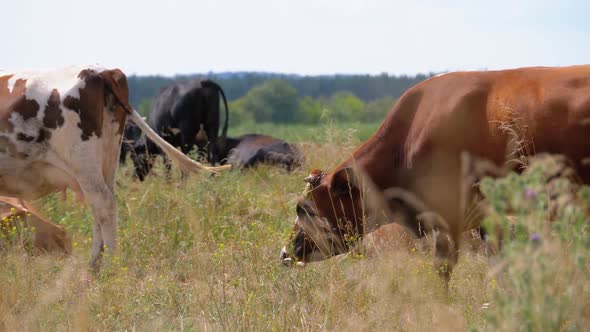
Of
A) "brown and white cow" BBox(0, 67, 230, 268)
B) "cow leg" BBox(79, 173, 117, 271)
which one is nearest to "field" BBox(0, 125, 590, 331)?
"cow leg" BBox(79, 173, 117, 271)

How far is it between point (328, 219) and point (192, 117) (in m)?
9.01

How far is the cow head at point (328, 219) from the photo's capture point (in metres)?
6.13

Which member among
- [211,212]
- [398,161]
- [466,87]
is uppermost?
[466,87]

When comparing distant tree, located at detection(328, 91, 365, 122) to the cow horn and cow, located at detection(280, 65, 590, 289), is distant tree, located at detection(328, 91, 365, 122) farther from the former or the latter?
cow, located at detection(280, 65, 590, 289)

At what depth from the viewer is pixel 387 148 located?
19.9 ft

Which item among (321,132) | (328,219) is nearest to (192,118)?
(321,132)

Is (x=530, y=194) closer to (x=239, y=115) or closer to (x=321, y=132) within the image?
(x=321, y=132)

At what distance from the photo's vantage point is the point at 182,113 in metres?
14.9

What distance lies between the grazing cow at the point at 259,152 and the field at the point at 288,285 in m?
6.43

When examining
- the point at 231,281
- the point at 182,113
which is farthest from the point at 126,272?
the point at 182,113

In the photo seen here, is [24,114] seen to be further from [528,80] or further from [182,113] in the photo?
[182,113]

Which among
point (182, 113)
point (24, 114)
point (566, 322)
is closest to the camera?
point (566, 322)

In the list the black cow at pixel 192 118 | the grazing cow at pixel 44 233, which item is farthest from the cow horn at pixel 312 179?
the black cow at pixel 192 118

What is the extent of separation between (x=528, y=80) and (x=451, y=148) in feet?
2.24
